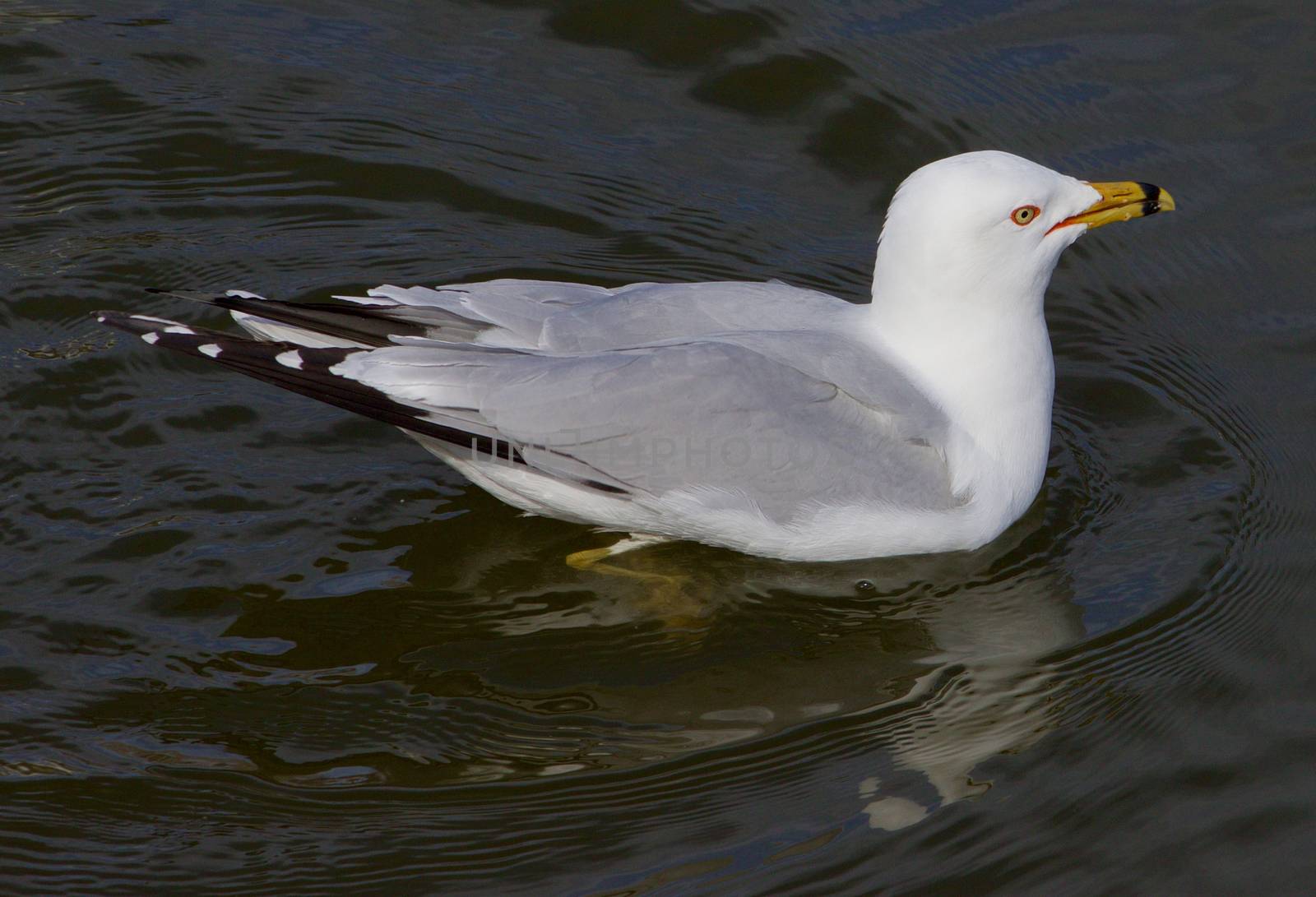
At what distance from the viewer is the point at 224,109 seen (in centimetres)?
891

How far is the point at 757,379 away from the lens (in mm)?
6078

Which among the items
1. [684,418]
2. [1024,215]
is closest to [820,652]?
[684,418]

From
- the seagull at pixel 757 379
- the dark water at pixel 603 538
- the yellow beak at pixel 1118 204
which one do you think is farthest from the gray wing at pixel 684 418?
the yellow beak at pixel 1118 204

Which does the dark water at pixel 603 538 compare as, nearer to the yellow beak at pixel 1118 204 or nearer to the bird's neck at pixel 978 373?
the bird's neck at pixel 978 373

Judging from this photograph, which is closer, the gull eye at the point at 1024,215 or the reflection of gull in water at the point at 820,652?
the reflection of gull in water at the point at 820,652

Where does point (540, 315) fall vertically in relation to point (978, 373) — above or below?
below

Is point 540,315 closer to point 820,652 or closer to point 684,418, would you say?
point 684,418

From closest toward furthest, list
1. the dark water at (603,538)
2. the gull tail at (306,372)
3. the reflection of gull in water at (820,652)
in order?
the dark water at (603,538) → the reflection of gull in water at (820,652) → the gull tail at (306,372)

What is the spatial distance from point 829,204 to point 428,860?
5041 millimetres

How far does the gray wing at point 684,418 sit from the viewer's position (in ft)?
19.8

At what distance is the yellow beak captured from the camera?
6316 mm

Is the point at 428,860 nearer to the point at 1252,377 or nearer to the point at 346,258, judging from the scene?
the point at 346,258

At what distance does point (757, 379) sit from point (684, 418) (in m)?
0.33

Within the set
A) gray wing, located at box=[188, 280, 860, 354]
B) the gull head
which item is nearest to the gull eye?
the gull head
